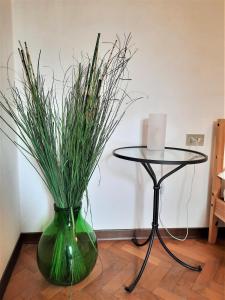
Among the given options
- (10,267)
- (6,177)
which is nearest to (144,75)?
(6,177)

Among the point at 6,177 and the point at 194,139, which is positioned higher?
the point at 194,139

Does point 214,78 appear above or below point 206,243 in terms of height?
above

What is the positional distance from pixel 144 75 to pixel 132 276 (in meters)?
1.39

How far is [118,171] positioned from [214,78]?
1023mm

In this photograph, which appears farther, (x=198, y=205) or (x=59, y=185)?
(x=198, y=205)

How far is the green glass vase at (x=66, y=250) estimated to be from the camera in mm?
1352

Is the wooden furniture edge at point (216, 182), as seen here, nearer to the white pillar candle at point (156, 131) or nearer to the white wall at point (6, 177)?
the white pillar candle at point (156, 131)

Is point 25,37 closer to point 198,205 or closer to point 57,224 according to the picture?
point 57,224

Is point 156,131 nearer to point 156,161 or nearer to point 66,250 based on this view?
point 156,161

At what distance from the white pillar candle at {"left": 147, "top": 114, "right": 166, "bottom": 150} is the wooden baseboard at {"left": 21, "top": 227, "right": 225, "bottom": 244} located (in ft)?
2.50

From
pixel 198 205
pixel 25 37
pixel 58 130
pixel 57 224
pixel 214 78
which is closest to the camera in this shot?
pixel 58 130

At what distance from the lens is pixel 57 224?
4.56 feet

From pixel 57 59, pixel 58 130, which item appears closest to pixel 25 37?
pixel 57 59

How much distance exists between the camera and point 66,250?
1351mm
